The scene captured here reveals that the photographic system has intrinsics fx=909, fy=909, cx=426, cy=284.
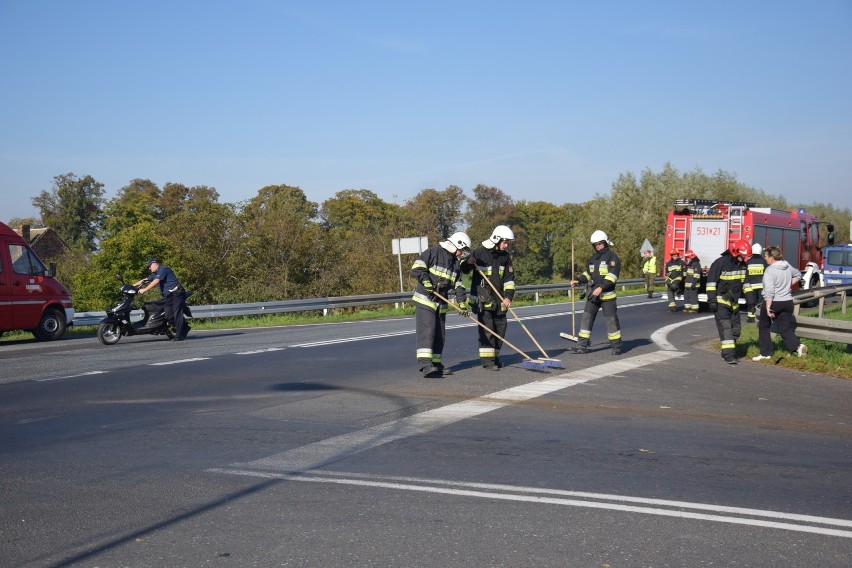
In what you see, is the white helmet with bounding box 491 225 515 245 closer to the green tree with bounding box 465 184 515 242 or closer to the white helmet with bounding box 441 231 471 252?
the white helmet with bounding box 441 231 471 252

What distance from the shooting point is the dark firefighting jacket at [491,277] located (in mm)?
12609

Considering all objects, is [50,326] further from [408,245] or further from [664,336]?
[408,245]

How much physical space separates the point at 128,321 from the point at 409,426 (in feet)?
35.5

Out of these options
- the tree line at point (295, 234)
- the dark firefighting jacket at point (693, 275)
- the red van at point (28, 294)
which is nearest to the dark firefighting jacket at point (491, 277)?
the red van at point (28, 294)

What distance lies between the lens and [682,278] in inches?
1060

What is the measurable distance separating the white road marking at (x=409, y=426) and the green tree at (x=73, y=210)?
8767 centimetres

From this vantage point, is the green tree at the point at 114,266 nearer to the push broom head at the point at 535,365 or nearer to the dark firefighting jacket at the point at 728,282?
the dark firefighting jacket at the point at 728,282

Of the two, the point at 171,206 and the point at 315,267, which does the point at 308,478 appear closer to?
the point at 315,267

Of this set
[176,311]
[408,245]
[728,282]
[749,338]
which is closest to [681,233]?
[408,245]

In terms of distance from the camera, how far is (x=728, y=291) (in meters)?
14.3

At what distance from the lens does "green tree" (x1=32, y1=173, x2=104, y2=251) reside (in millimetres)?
92688

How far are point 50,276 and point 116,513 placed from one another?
16.2 meters

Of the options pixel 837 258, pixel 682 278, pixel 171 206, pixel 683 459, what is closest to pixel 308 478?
pixel 683 459

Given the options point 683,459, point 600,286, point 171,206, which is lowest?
point 683,459
